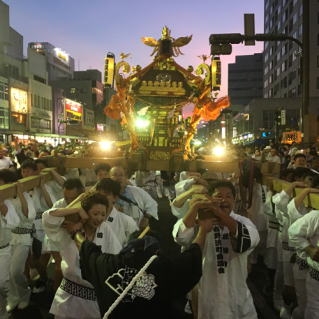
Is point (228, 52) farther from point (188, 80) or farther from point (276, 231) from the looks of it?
point (276, 231)

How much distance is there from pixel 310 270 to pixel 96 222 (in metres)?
2.04

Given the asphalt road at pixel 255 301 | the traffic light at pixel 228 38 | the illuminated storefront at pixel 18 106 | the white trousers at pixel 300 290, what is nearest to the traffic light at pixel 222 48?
the traffic light at pixel 228 38

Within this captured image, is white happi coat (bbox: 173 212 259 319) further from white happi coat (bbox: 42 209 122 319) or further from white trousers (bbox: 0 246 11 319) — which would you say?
white trousers (bbox: 0 246 11 319)

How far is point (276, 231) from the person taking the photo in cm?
595

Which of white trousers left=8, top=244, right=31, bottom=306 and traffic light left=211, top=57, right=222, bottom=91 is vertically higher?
traffic light left=211, top=57, right=222, bottom=91

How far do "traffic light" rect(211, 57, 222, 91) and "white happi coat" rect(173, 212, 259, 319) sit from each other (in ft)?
21.1

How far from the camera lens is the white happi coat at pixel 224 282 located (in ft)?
11.3

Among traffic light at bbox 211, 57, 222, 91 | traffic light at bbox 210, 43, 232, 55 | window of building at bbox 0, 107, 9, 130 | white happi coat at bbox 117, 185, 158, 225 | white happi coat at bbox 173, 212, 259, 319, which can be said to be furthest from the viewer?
window of building at bbox 0, 107, 9, 130

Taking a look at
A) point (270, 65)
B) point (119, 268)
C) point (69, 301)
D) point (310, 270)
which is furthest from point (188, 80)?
point (270, 65)

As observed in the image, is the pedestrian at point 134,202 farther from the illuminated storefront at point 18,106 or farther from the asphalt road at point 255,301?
the illuminated storefront at point 18,106

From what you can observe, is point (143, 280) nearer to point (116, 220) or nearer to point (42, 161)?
point (116, 220)

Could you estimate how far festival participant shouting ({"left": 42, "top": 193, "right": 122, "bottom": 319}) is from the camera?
333 cm

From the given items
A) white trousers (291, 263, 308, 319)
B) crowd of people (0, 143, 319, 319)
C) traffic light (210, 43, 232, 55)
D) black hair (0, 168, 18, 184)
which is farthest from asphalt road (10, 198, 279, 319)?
traffic light (210, 43, 232, 55)

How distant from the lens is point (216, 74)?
966cm
